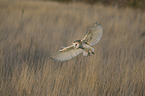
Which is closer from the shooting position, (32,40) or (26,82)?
(26,82)

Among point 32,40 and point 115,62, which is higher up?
point 32,40

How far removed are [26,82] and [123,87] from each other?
964 mm

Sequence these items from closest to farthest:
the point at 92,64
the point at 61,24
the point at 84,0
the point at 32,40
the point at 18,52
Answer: the point at 92,64
the point at 18,52
the point at 32,40
the point at 61,24
the point at 84,0

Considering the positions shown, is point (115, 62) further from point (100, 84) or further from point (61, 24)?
point (61, 24)

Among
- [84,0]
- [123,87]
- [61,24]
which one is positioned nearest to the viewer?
[123,87]

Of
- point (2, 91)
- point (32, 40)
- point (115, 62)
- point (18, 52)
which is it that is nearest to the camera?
point (2, 91)

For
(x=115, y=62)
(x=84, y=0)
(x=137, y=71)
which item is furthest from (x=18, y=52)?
(x=84, y=0)

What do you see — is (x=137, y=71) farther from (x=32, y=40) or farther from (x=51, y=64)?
(x=32, y=40)

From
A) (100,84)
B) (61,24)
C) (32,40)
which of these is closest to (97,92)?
(100,84)

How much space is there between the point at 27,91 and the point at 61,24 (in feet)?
9.28

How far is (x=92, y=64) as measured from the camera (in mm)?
1505

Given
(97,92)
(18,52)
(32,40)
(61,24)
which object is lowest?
(97,92)

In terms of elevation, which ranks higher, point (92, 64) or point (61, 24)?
point (61, 24)

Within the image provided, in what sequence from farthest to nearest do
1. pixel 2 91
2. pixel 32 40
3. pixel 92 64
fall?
pixel 32 40, pixel 92 64, pixel 2 91
